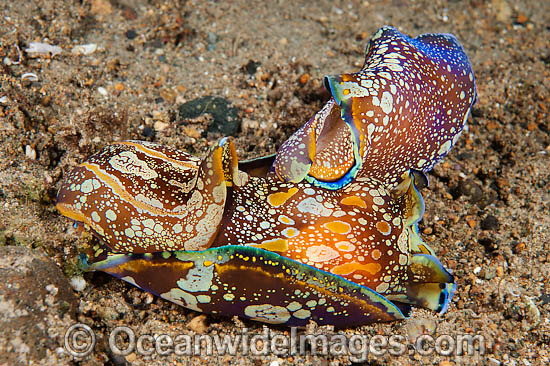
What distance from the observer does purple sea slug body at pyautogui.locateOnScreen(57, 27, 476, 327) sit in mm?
2943

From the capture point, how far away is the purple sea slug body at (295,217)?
294cm

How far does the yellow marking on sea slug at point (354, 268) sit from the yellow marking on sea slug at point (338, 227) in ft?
0.76

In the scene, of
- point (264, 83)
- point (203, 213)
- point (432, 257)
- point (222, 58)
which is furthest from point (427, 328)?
point (222, 58)

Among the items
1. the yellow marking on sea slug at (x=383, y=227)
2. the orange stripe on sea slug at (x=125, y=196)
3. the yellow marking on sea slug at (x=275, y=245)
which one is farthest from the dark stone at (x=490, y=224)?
the orange stripe on sea slug at (x=125, y=196)

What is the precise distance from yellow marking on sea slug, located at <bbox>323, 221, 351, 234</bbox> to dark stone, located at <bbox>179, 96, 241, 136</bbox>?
1.82 meters

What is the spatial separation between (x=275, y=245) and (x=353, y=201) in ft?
2.20

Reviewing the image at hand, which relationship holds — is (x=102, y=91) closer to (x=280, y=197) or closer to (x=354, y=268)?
(x=280, y=197)

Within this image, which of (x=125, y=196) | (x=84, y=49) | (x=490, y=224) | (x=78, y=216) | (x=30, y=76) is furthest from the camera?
(x=84, y=49)

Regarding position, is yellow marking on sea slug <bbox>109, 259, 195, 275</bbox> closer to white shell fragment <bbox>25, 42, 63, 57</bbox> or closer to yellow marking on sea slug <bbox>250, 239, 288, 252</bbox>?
yellow marking on sea slug <bbox>250, 239, 288, 252</bbox>

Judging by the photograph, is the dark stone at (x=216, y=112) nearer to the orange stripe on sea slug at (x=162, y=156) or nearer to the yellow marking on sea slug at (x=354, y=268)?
the orange stripe on sea slug at (x=162, y=156)

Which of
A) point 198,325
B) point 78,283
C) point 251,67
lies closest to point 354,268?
point 198,325

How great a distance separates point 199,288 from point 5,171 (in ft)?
6.76

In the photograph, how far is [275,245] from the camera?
120 inches

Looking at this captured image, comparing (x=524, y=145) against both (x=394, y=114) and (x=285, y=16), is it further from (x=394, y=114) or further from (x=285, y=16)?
(x=285, y=16)
